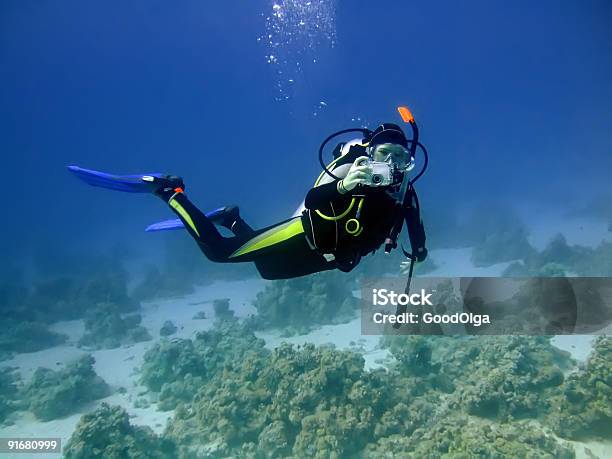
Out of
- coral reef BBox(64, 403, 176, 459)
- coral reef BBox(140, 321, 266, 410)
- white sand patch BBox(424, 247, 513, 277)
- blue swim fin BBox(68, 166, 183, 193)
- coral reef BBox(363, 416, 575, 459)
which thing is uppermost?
white sand patch BBox(424, 247, 513, 277)

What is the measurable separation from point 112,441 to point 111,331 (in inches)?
355

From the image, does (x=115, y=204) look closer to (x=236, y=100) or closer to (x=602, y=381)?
(x=602, y=381)

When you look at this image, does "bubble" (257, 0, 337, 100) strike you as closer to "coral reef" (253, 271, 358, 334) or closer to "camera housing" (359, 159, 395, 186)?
"coral reef" (253, 271, 358, 334)

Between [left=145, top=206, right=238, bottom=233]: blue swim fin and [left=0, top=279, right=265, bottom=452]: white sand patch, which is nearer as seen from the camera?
[left=145, top=206, right=238, bottom=233]: blue swim fin

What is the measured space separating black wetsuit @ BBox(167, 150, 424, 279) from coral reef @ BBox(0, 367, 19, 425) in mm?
9621

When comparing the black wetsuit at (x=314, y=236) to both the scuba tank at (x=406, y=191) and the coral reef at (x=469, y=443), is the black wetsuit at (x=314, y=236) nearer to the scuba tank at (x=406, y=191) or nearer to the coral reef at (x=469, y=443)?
the scuba tank at (x=406, y=191)

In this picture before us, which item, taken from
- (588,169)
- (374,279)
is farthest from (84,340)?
(588,169)

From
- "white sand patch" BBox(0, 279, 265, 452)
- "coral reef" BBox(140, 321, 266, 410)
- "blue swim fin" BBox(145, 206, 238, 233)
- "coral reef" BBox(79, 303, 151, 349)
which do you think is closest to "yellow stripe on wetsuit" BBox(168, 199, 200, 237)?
"blue swim fin" BBox(145, 206, 238, 233)

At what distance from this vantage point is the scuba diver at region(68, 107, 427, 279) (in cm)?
390

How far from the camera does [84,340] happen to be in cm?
1559

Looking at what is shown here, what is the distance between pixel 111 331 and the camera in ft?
50.8

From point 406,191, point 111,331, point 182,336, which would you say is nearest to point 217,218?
point 406,191

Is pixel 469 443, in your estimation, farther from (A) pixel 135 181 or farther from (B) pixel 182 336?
(B) pixel 182 336

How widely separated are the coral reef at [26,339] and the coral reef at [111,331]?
1.32 m
